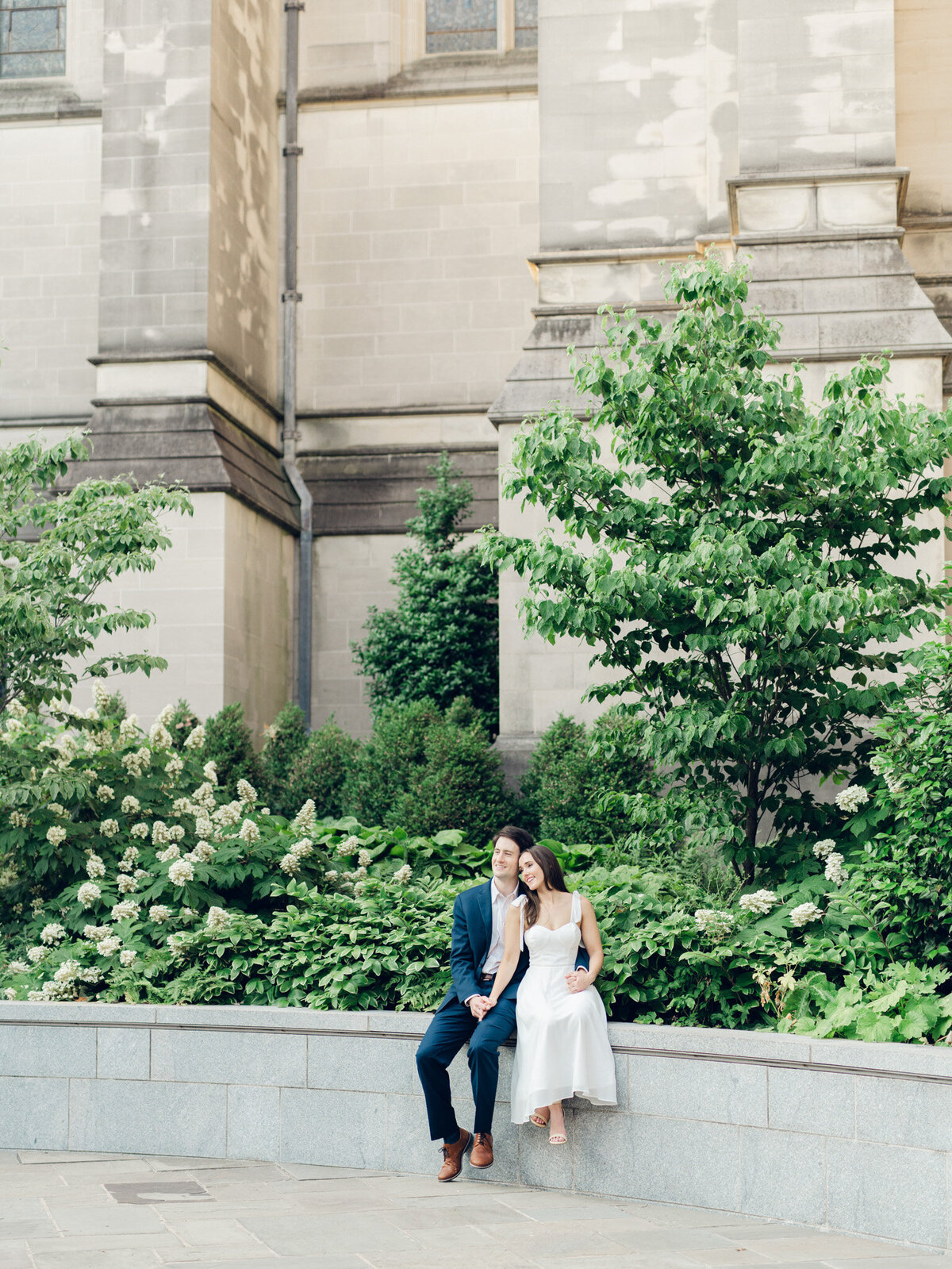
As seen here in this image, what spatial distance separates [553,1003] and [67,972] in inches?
119

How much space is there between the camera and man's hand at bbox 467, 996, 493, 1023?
6.77 metres

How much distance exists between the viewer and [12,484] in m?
9.86

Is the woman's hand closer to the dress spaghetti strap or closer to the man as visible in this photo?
the man

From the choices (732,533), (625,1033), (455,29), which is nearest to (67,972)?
(625,1033)

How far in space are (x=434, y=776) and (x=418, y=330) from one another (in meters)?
8.35

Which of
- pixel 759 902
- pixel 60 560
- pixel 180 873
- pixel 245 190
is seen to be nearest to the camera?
pixel 759 902

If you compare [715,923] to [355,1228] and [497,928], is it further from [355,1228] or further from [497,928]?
[355,1228]

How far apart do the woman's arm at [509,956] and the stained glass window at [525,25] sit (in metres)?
15.2

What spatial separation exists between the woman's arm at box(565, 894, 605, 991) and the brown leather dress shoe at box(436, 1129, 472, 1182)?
924 mm

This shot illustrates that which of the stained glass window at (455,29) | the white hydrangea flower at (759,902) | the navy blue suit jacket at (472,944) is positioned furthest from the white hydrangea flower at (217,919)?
the stained glass window at (455,29)

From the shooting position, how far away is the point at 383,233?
1873 centimetres

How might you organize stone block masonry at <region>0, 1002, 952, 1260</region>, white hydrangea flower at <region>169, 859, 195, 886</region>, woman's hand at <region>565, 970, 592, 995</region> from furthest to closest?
white hydrangea flower at <region>169, 859, 195, 886</region> → woman's hand at <region>565, 970, 592, 995</region> → stone block masonry at <region>0, 1002, 952, 1260</region>

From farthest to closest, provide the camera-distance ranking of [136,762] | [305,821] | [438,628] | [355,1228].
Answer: [438,628] < [136,762] < [305,821] < [355,1228]

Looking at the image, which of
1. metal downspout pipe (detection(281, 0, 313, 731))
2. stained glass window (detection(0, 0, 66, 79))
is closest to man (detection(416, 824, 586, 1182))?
metal downspout pipe (detection(281, 0, 313, 731))
